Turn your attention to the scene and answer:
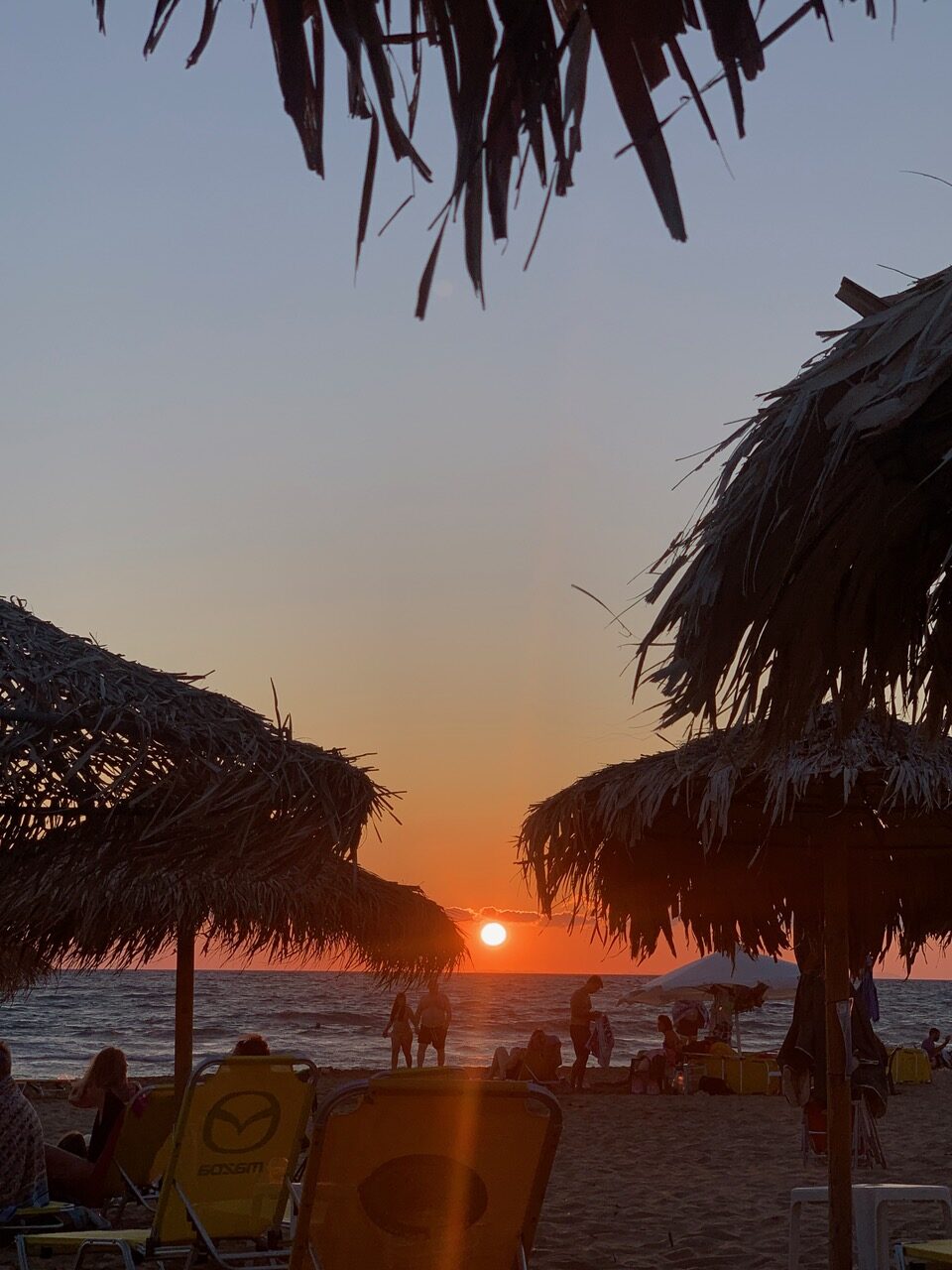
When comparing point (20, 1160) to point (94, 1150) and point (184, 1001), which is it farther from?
point (184, 1001)

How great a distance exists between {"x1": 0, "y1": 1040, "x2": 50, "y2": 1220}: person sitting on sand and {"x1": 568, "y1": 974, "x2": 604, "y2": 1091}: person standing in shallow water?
37.7ft

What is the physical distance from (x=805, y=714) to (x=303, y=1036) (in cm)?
4688

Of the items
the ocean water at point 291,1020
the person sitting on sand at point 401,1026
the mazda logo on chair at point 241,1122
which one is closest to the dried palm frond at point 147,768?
the mazda logo on chair at point 241,1122

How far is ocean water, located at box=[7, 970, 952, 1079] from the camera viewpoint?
132ft

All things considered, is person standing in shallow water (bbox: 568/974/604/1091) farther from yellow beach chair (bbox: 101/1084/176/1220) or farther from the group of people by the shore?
yellow beach chair (bbox: 101/1084/176/1220)

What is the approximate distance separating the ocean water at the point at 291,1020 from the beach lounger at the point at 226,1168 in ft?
76.2

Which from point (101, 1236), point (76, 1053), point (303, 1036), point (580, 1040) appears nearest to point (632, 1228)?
point (101, 1236)

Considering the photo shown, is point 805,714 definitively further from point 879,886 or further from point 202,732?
point 879,886

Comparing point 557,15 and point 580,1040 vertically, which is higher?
point 557,15

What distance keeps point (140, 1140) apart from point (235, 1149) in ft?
4.00

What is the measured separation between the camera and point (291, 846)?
4145 mm

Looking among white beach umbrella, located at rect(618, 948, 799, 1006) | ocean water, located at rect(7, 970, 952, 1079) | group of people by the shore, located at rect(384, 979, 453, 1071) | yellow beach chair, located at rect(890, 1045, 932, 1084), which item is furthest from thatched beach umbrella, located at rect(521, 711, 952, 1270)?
ocean water, located at rect(7, 970, 952, 1079)

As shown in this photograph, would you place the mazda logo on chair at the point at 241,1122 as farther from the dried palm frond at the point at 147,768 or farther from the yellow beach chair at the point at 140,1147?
the dried palm frond at the point at 147,768

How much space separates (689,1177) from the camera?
8.68 meters
